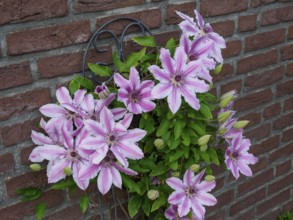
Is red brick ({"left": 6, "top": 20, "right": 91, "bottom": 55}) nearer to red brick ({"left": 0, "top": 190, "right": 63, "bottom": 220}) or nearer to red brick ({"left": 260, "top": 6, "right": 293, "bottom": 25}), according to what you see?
red brick ({"left": 0, "top": 190, "right": 63, "bottom": 220})

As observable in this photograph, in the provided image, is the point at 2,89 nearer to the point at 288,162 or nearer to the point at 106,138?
the point at 106,138

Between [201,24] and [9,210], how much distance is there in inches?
31.2

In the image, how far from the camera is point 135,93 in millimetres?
1154

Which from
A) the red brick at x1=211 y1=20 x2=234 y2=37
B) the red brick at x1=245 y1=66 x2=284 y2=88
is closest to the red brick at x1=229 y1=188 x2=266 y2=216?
the red brick at x1=245 y1=66 x2=284 y2=88

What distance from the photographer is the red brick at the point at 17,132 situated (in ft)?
3.99

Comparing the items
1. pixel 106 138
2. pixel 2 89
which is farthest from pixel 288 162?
pixel 2 89

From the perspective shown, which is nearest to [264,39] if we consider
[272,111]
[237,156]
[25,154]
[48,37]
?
[272,111]

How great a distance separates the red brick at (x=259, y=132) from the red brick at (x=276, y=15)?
47 centimetres

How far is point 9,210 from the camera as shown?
1.29 meters

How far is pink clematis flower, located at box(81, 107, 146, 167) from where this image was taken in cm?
106

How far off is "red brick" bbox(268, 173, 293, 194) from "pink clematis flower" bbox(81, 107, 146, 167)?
1255mm

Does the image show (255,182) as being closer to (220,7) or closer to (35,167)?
(220,7)

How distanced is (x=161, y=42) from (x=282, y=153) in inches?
40.2

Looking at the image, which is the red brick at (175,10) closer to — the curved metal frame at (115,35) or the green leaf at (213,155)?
the curved metal frame at (115,35)
